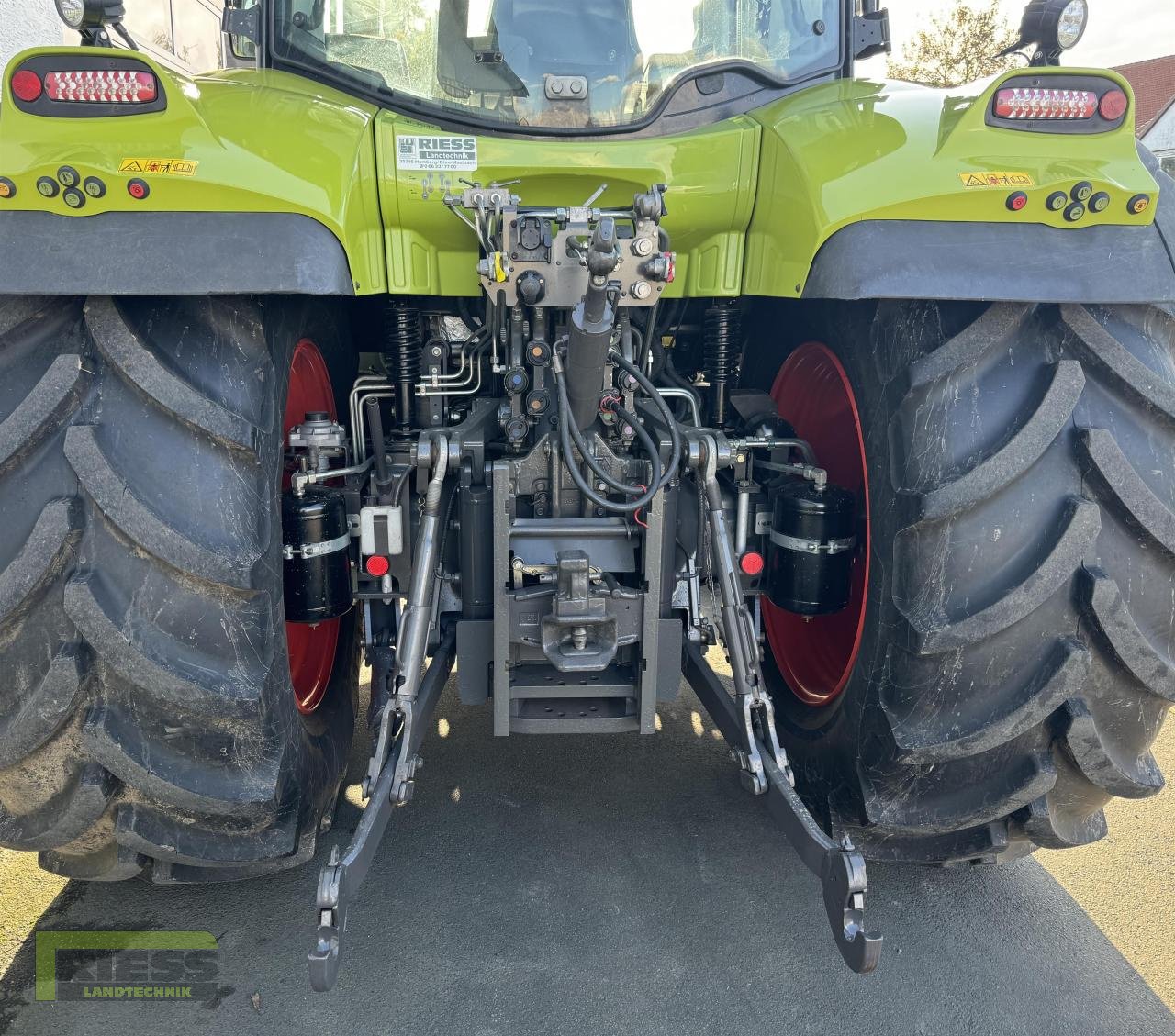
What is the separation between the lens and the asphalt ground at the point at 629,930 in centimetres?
207

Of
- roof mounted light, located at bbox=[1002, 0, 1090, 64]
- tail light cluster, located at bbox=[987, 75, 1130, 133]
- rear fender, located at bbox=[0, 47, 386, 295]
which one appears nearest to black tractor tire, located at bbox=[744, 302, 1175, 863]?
tail light cluster, located at bbox=[987, 75, 1130, 133]

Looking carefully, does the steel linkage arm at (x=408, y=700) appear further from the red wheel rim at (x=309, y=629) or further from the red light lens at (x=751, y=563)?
the red light lens at (x=751, y=563)

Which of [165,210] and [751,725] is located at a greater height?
[165,210]

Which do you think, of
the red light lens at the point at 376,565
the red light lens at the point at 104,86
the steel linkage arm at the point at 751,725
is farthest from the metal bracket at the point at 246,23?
the steel linkage arm at the point at 751,725

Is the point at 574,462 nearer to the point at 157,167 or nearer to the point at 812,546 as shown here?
the point at 812,546

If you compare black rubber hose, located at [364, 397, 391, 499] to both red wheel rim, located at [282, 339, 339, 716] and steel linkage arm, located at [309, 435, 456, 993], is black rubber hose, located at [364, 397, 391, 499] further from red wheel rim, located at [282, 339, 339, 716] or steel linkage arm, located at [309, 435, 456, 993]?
steel linkage arm, located at [309, 435, 456, 993]

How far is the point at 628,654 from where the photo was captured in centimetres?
225

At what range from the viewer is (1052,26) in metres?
1.95

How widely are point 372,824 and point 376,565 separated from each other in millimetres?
774

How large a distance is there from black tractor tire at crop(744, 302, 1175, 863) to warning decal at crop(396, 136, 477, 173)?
1.03 metres

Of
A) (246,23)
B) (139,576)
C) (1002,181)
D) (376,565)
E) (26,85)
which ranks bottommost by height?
(376,565)

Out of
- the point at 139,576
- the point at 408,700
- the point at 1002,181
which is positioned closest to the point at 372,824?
the point at 408,700

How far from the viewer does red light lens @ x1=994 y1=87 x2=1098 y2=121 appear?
1.82m

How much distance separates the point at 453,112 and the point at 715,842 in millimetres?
2127
